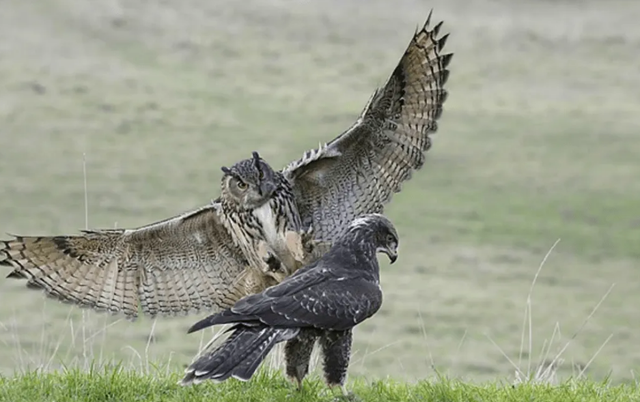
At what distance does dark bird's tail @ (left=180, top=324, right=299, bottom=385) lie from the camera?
6312 mm

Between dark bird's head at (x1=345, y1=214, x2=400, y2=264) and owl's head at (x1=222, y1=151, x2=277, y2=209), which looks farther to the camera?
owl's head at (x1=222, y1=151, x2=277, y2=209)

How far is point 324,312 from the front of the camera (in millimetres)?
6625

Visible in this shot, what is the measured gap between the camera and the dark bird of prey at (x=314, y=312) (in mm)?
6371

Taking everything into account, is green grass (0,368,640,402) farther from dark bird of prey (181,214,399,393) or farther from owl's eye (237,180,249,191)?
owl's eye (237,180,249,191)

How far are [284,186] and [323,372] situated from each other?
140cm

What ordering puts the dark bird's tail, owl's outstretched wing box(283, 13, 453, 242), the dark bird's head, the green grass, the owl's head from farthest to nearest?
owl's outstretched wing box(283, 13, 453, 242) < the owl's head < the dark bird's head < the green grass < the dark bird's tail

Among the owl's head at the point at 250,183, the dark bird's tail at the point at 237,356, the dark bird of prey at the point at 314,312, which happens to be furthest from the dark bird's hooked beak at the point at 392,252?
the dark bird's tail at the point at 237,356

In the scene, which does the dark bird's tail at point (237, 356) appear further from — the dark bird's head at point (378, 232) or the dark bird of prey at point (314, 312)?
the dark bird's head at point (378, 232)

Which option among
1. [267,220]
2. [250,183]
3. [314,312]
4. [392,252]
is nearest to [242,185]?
[250,183]

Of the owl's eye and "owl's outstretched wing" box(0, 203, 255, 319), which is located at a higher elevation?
the owl's eye

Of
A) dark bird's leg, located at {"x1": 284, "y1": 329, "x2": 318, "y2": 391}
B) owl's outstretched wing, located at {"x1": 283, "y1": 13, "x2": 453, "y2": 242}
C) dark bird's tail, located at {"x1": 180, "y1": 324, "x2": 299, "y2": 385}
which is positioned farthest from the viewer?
owl's outstretched wing, located at {"x1": 283, "y1": 13, "x2": 453, "y2": 242}

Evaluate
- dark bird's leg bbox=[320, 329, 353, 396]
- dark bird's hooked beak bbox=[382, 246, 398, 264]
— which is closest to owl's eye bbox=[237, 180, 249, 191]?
dark bird's hooked beak bbox=[382, 246, 398, 264]

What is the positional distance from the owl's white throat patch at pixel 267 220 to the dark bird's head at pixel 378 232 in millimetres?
656

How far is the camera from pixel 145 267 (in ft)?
26.7
